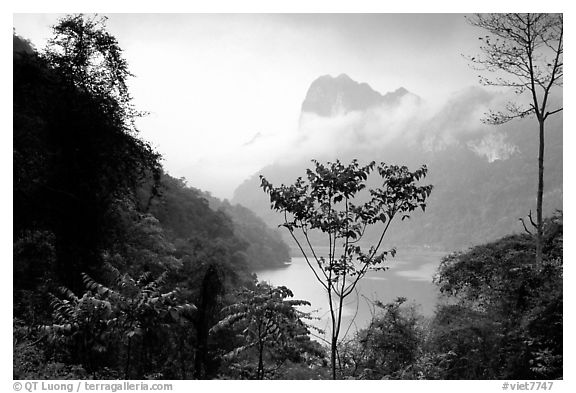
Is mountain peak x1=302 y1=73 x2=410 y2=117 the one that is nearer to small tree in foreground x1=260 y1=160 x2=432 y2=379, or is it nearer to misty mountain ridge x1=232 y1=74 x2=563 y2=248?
misty mountain ridge x1=232 y1=74 x2=563 y2=248

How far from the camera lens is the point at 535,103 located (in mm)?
5199

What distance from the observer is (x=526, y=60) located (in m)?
5.44

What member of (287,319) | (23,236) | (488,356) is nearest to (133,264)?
(23,236)

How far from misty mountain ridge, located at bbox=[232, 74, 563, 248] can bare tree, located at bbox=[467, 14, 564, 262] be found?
291 mm

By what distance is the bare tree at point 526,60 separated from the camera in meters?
5.14

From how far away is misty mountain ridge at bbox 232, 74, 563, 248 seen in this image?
23.7ft

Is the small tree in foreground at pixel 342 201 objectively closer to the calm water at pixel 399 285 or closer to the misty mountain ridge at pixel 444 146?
the misty mountain ridge at pixel 444 146

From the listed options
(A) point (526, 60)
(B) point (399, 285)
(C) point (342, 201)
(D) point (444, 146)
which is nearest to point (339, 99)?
(D) point (444, 146)

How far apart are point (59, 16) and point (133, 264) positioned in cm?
539

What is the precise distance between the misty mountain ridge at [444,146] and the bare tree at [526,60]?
291mm

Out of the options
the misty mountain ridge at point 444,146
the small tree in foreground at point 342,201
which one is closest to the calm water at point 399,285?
the misty mountain ridge at point 444,146

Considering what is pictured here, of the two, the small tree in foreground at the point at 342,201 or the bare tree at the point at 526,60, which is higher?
the bare tree at the point at 526,60

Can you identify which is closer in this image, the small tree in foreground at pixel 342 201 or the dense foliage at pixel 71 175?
the small tree in foreground at pixel 342 201
